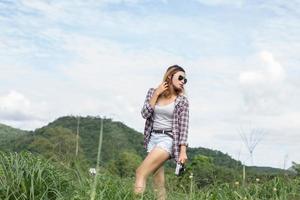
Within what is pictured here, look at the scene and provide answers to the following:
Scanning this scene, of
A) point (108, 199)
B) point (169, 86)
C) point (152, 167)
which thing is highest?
point (169, 86)

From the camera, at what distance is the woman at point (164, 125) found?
6.71 meters

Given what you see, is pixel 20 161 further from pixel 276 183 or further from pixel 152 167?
pixel 276 183

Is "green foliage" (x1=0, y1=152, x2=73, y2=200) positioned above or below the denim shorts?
below

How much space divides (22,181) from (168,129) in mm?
1758

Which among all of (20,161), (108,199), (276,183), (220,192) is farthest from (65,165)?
(276,183)

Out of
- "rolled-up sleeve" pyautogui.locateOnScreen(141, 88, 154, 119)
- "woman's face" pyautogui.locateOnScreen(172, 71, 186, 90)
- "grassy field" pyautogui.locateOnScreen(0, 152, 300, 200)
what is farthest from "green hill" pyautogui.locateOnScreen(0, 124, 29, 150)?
"woman's face" pyautogui.locateOnScreen(172, 71, 186, 90)

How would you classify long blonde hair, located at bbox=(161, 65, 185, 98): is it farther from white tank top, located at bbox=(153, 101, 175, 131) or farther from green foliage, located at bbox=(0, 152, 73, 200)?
green foliage, located at bbox=(0, 152, 73, 200)

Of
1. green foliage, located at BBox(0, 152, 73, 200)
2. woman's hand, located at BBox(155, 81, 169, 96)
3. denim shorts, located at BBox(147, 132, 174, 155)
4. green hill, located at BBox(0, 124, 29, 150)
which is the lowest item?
green foliage, located at BBox(0, 152, 73, 200)

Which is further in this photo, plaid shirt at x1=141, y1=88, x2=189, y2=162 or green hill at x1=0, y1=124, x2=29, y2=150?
green hill at x1=0, y1=124, x2=29, y2=150

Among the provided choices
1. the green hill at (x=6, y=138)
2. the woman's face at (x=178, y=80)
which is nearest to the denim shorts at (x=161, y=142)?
the woman's face at (x=178, y=80)

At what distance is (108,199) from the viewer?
19.4 feet

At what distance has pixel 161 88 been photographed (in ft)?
22.7

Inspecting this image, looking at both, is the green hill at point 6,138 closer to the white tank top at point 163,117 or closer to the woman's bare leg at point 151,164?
the woman's bare leg at point 151,164

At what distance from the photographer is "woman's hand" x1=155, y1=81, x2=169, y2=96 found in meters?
6.89
